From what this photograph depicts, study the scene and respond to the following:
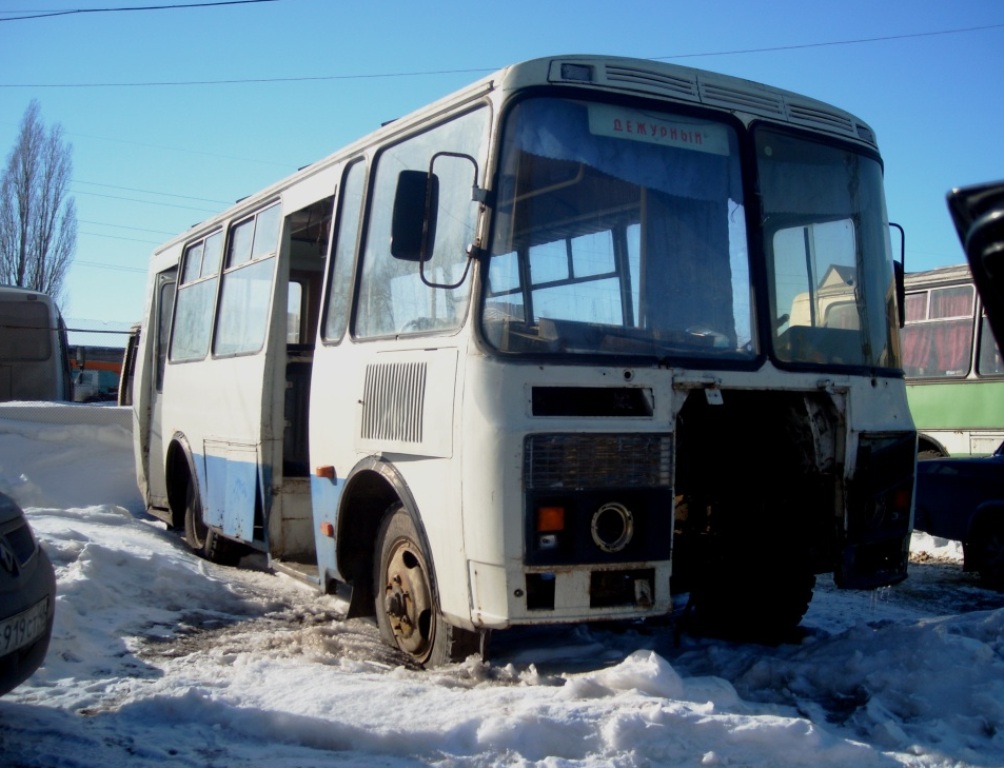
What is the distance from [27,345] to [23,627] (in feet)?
50.1

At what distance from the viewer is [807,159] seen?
5746mm

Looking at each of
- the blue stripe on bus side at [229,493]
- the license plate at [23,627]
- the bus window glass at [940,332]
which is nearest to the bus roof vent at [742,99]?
the license plate at [23,627]

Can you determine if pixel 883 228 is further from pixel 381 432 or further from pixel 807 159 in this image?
pixel 381 432

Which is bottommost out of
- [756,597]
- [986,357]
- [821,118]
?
[756,597]

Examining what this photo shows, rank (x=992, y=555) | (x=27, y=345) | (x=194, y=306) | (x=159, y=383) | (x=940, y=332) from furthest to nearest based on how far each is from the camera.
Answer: (x=27, y=345) < (x=940, y=332) < (x=159, y=383) < (x=194, y=306) < (x=992, y=555)

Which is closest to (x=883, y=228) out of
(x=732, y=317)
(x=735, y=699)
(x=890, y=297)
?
(x=890, y=297)

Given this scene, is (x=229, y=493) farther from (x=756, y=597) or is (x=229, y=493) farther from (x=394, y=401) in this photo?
(x=756, y=597)

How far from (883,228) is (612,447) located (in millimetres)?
2278

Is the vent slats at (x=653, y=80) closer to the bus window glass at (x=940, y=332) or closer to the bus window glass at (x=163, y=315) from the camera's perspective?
the bus window glass at (x=163, y=315)

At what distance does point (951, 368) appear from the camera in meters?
13.5

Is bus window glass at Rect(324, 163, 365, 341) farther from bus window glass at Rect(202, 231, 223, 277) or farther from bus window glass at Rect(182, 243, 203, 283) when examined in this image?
bus window glass at Rect(182, 243, 203, 283)

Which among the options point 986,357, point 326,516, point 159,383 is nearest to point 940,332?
point 986,357

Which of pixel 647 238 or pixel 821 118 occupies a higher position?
pixel 821 118

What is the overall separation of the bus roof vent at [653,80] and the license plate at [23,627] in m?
3.41
